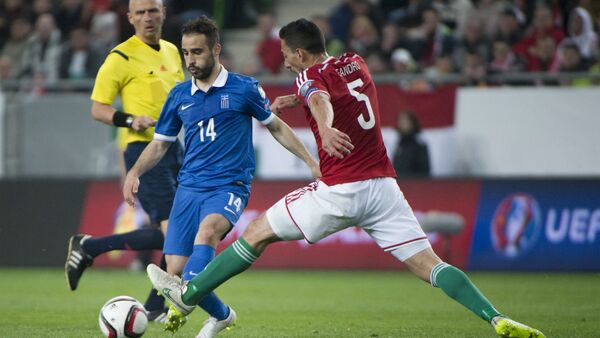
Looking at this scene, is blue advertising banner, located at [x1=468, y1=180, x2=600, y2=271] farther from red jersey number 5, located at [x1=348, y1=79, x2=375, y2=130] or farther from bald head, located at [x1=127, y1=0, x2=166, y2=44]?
red jersey number 5, located at [x1=348, y1=79, x2=375, y2=130]

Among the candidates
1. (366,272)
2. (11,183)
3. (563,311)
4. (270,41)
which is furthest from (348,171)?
(270,41)

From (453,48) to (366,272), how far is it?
4.09 metres

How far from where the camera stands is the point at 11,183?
16.1m

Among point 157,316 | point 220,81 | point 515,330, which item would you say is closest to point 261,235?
point 220,81

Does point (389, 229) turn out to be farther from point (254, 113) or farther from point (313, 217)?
point (254, 113)

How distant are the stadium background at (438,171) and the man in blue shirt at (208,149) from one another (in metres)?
7.08

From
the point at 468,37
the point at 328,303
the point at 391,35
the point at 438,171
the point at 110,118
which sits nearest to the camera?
the point at 110,118

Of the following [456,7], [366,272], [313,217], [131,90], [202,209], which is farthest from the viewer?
[456,7]

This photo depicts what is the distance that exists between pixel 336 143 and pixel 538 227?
8659 millimetres

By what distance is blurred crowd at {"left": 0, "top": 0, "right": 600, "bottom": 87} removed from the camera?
53.2 feet

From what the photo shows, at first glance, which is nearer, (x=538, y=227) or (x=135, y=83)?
(x=135, y=83)

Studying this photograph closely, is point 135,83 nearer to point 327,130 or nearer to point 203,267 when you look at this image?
point 203,267

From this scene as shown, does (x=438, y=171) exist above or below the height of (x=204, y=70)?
below

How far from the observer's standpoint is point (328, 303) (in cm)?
1123
